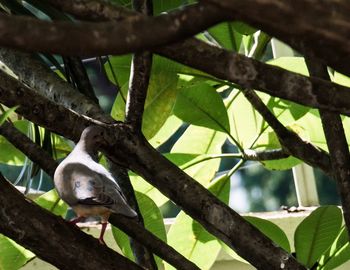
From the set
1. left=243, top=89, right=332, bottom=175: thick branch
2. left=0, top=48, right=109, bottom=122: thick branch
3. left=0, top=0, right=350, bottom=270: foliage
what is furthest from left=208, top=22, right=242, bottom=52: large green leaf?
left=0, top=48, right=109, bottom=122: thick branch

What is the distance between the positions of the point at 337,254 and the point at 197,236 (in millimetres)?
218

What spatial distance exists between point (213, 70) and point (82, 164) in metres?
0.34

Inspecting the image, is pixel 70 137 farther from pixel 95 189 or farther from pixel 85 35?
pixel 85 35

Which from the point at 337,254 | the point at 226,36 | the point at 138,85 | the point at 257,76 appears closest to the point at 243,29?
the point at 226,36

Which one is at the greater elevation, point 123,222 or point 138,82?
point 138,82

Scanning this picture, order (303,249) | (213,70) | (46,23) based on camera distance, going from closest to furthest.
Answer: (46,23), (213,70), (303,249)

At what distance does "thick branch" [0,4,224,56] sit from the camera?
47cm

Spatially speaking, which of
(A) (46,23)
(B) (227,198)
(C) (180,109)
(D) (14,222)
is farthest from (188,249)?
(A) (46,23)

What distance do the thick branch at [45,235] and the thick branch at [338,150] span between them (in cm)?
25

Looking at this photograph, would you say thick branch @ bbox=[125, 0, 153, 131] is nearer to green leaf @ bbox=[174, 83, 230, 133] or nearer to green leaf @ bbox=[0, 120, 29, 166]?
green leaf @ bbox=[174, 83, 230, 133]

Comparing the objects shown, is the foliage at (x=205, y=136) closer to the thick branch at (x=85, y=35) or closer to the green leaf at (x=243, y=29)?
the green leaf at (x=243, y=29)

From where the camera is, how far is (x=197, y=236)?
1199mm

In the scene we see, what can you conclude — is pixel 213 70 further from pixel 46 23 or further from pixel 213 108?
pixel 213 108

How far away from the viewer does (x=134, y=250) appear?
3.41 feet
